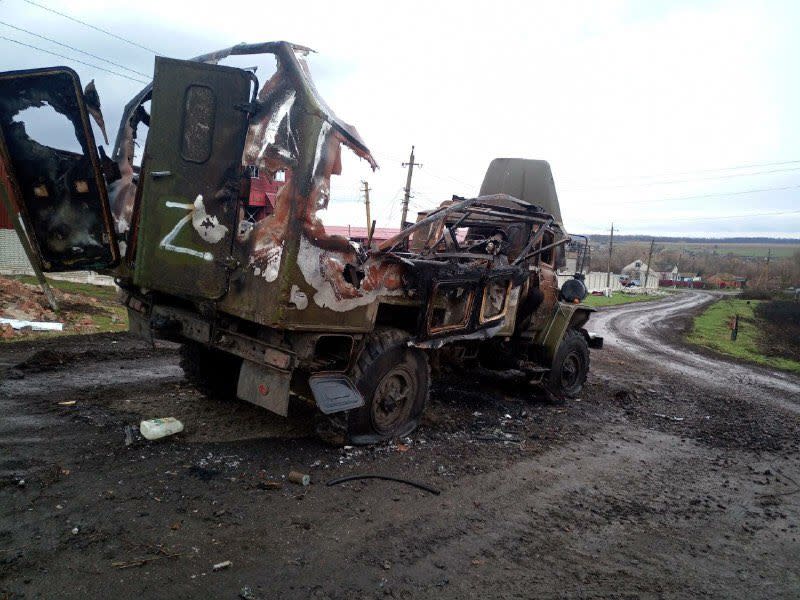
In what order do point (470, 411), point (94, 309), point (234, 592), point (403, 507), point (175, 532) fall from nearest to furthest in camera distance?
1. point (234, 592)
2. point (175, 532)
3. point (403, 507)
4. point (470, 411)
5. point (94, 309)

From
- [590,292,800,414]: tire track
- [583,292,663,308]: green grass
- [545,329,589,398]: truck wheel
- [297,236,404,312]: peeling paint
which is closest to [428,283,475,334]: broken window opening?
[297,236,404,312]: peeling paint

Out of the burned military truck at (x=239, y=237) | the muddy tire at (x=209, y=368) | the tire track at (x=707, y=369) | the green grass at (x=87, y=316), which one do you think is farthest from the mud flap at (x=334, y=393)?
the tire track at (x=707, y=369)

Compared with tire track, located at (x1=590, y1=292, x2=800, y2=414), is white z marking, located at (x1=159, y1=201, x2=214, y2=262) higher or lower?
higher

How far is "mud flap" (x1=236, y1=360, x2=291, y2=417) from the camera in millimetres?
4312

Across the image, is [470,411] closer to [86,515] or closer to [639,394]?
[639,394]

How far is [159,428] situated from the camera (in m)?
4.79

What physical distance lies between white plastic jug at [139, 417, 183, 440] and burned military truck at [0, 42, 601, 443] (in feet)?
2.63

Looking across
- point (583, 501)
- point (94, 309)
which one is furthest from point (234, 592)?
point (94, 309)

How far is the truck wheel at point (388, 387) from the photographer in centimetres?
491

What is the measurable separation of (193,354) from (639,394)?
6567 millimetres

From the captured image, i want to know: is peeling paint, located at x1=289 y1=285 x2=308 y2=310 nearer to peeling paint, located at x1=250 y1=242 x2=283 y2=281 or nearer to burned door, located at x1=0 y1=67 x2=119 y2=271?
peeling paint, located at x1=250 y1=242 x2=283 y2=281

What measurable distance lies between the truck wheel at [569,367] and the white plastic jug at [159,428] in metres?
4.74

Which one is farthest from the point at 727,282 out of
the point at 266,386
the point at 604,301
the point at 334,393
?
the point at 266,386

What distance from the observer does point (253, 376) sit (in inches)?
177
